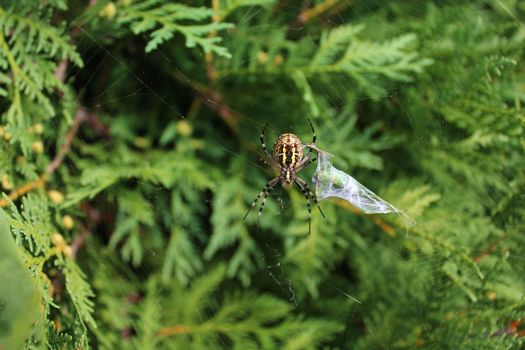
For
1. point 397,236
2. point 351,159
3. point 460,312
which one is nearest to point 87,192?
point 351,159

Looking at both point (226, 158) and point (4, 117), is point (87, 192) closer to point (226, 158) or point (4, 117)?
point (4, 117)

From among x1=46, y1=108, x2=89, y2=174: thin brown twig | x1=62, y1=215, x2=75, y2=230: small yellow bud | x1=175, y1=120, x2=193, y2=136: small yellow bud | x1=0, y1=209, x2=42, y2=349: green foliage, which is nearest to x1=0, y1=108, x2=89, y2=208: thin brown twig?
x1=46, y1=108, x2=89, y2=174: thin brown twig

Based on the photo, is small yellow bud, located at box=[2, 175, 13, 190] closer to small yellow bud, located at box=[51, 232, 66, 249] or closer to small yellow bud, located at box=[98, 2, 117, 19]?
small yellow bud, located at box=[51, 232, 66, 249]

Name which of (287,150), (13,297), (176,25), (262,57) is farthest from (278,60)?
(13,297)

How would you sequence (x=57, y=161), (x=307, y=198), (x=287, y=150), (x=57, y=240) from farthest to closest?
(x=307, y=198), (x=287, y=150), (x=57, y=161), (x=57, y=240)

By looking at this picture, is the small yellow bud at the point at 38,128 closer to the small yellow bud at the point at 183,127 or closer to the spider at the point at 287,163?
the small yellow bud at the point at 183,127

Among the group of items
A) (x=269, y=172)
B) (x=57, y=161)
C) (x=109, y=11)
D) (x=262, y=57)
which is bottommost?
(x=57, y=161)

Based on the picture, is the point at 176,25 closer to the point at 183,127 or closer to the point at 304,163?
the point at 183,127

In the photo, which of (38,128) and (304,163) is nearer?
(38,128)

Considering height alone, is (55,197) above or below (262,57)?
below

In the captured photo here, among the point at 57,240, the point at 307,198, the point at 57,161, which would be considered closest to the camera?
the point at 57,240
